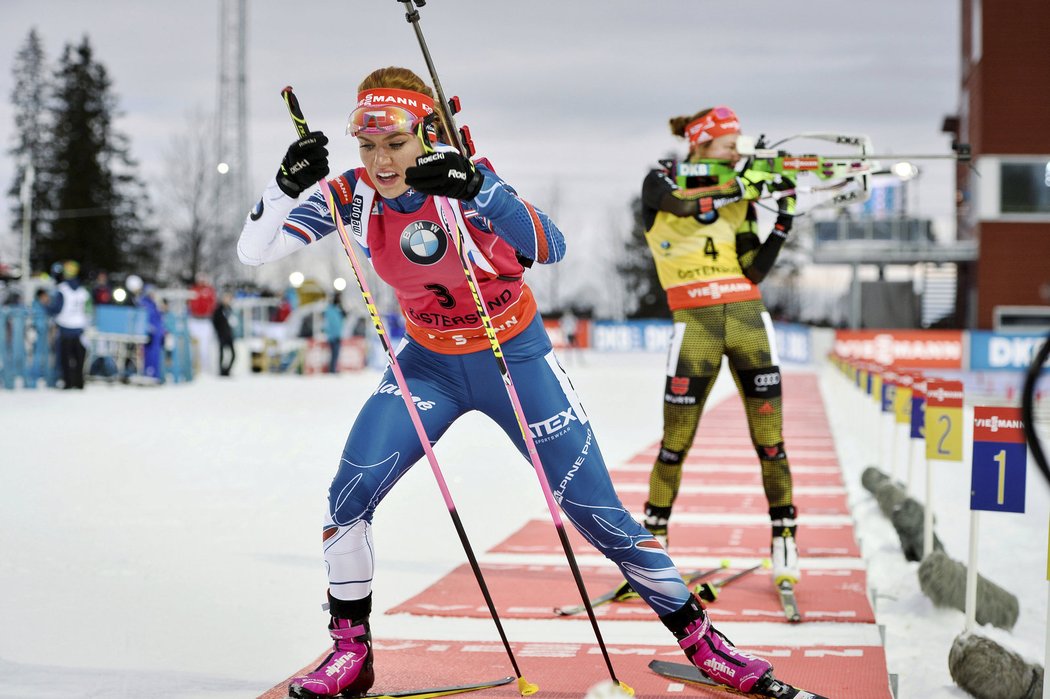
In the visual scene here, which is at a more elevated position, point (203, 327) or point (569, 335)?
point (203, 327)

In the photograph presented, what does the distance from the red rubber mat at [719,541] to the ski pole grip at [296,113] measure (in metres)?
3.75

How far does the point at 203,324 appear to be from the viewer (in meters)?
26.7

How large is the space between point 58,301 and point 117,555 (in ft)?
42.6

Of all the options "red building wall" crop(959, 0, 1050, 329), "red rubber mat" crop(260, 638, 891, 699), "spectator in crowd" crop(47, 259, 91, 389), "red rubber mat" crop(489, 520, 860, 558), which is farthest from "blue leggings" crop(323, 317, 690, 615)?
"red building wall" crop(959, 0, 1050, 329)

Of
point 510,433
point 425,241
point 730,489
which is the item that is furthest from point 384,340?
point 730,489

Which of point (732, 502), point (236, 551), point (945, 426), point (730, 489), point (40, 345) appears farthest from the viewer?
point (40, 345)

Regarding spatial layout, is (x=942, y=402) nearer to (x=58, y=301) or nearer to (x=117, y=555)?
(x=117, y=555)

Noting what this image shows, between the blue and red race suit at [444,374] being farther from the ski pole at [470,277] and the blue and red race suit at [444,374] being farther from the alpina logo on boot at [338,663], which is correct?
the alpina logo on boot at [338,663]

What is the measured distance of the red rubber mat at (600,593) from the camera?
520 cm

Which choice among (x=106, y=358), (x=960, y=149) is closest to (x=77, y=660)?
(x=960, y=149)

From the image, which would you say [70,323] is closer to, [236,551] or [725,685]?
[236,551]

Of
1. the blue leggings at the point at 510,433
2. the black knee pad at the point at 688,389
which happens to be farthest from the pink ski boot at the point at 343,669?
the black knee pad at the point at 688,389

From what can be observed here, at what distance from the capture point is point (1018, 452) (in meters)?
4.20

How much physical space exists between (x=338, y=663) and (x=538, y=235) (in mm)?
1543
